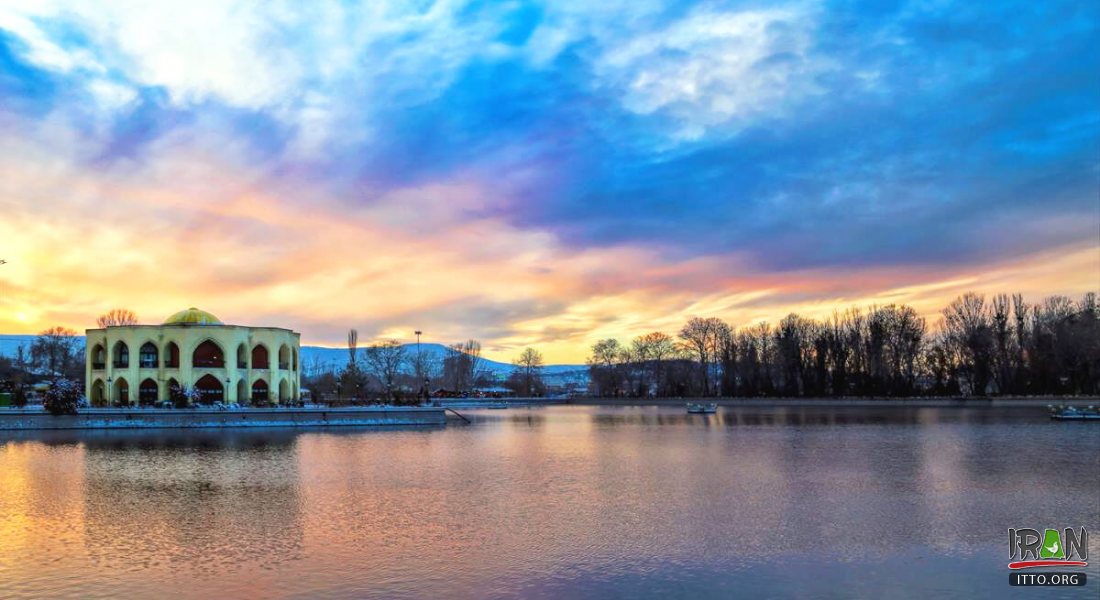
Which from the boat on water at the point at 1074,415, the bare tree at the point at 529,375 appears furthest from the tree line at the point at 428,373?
the boat on water at the point at 1074,415

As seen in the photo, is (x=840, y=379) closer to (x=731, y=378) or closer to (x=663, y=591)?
(x=731, y=378)

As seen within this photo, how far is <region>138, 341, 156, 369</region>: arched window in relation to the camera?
5766cm

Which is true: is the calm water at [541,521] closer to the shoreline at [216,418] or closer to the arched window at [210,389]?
the shoreline at [216,418]

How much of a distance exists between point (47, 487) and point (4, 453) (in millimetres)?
13404

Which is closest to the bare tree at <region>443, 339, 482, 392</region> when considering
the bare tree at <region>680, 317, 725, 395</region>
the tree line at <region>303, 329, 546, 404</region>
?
the tree line at <region>303, 329, 546, 404</region>

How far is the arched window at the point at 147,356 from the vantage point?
57656 millimetres

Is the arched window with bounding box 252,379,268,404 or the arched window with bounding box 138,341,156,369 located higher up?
the arched window with bounding box 138,341,156,369

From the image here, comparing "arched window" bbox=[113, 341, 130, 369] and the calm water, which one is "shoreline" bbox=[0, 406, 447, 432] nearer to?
"arched window" bbox=[113, 341, 130, 369]

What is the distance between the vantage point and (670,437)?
37219 millimetres

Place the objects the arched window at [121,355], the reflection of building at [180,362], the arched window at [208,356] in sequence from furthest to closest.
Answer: the arched window at [208,356], the arched window at [121,355], the reflection of building at [180,362]

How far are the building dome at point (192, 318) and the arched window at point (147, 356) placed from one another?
2.35 m

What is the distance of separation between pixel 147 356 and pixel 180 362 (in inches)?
111

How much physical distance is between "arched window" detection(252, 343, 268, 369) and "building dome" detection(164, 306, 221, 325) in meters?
3.45

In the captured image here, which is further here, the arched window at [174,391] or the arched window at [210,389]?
the arched window at [210,389]
